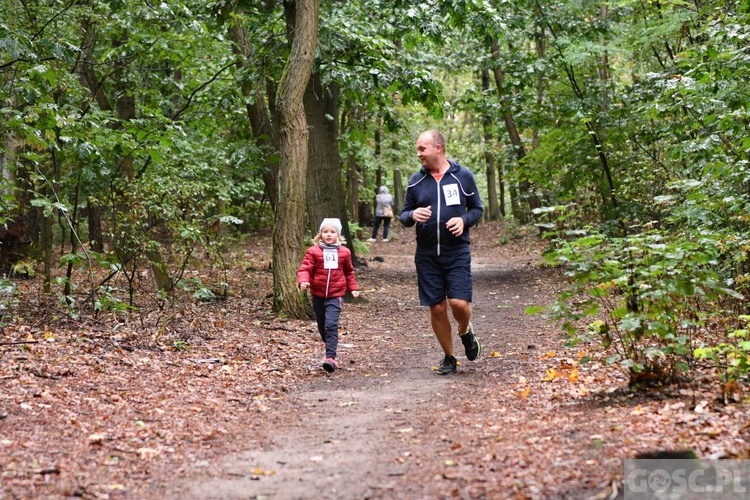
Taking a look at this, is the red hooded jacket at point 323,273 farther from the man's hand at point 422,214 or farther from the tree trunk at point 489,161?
the tree trunk at point 489,161

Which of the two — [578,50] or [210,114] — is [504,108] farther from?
[210,114]

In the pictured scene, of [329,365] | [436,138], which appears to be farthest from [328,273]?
[436,138]

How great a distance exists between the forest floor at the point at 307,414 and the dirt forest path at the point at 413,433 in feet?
0.06

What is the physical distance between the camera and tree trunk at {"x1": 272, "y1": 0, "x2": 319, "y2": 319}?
11.0 m

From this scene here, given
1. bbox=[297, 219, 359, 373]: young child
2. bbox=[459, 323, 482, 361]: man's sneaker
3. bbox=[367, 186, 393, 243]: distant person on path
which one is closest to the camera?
bbox=[459, 323, 482, 361]: man's sneaker

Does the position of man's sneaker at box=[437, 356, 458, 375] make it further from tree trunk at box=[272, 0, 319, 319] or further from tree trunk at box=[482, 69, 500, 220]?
tree trunk at box=[482, 69, 500, 220]

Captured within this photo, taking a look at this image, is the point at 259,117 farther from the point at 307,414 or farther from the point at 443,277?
the point at 307,414

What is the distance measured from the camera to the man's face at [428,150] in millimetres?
7535

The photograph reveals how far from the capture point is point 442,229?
24.7 feet

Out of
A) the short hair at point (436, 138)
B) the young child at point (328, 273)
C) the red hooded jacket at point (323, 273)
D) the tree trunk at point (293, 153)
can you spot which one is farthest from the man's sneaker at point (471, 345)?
the tree trunk at point (293, 153)

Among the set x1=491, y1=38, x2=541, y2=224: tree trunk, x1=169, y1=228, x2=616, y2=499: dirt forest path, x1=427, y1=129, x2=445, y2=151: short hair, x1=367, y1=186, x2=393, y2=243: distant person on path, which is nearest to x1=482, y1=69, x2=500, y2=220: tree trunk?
x1=367, y1=186, x2=393, y2=243: distant person on path

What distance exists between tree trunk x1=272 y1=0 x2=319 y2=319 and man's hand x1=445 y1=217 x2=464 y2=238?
411 centimetres

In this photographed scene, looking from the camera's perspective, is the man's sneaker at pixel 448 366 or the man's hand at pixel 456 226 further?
the man's sneaker at pixel 448 366

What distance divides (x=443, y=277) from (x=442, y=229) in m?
0.49
